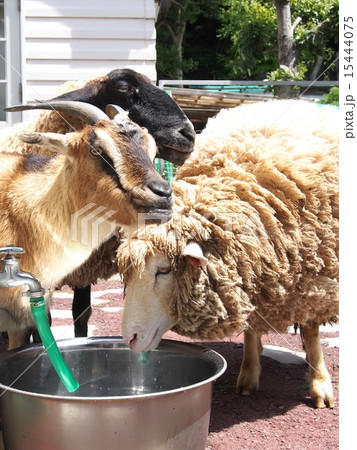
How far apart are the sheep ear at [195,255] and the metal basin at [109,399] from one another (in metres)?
0.49

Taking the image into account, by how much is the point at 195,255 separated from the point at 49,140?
1.04 meters

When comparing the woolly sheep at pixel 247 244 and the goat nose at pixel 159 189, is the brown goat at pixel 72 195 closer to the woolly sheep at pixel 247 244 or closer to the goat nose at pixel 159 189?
the goat nose at pixel 159 189

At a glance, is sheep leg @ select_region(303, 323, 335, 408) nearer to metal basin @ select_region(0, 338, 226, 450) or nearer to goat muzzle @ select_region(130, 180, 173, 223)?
metal basin @ select_region(0, 338, 226, 450)

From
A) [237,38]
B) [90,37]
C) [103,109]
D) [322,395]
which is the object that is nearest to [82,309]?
[103,109]

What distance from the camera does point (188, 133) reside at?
173 inches

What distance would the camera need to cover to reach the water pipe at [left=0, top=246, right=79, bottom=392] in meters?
3.09

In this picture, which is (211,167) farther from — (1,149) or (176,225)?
(1,149)

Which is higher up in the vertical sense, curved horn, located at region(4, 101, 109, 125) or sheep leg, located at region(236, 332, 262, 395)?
curved horn, located at region(4, 101, 109, 125)

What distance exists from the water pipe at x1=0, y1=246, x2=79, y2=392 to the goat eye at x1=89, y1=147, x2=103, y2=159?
0.65 m

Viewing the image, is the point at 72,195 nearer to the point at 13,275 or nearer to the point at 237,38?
the point at 13,275

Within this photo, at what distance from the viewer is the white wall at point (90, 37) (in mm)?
8016

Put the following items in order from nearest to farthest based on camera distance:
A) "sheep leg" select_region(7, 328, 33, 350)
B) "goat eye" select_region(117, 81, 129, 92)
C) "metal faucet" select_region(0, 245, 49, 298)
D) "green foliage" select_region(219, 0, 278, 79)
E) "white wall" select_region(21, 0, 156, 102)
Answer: "metal faucet" select_region(0, 245, 49, 298), "sheep leg" select_region(7, 328, 33, 350), "goat eye" select_region(117, 81, 129, 92), "white wall" select_region(21, 0, 156, 102), "green foliage" select_region(219, 0, 278, 79)

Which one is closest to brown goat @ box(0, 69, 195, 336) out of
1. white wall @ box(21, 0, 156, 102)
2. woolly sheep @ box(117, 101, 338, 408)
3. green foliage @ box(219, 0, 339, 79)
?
woolly sheep @ box(117, 101, 338, 408)

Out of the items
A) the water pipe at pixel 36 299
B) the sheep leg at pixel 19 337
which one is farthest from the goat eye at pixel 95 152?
the sheep leg at pixel 19 337
